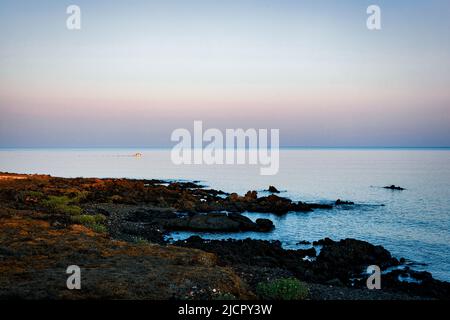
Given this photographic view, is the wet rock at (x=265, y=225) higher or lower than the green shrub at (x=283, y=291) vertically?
lower

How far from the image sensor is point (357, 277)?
21.8m

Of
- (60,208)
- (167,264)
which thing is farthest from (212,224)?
(167,264)

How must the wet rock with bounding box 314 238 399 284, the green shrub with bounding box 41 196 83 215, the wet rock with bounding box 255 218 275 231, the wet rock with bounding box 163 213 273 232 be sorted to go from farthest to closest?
the wet rock with bounding box 255 218 275 231
the wet rock with bounding box 163 213 273 232
the green shrub with bounding box 41 196 83 215
the wet rock with bounding box 314 238 399 284

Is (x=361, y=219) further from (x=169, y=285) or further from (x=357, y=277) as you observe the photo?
(x=169, y=285)

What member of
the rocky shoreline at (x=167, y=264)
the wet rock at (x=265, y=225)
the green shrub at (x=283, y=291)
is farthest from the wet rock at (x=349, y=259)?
the wet rock at (x=265, y=225)

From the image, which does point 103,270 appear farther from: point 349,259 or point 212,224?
point 212,224

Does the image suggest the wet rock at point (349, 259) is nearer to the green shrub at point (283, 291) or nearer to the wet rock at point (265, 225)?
the green shrub at point (283, 291)

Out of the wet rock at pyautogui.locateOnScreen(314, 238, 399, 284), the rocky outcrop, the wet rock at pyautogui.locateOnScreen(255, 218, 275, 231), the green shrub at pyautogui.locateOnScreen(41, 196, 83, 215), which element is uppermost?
the rocky outcrop

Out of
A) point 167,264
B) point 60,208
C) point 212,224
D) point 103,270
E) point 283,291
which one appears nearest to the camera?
point 283,291

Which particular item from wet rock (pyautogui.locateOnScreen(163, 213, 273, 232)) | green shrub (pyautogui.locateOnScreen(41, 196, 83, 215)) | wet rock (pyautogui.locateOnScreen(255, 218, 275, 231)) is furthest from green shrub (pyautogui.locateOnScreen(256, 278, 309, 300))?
wet rock (pyautogui.locateOnScreen(255, 218, 275, 231))

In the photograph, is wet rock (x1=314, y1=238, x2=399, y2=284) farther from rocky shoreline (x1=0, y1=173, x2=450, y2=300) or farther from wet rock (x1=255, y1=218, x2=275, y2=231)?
wet rock (x1=255, y1=218, x2=275, y2=231)

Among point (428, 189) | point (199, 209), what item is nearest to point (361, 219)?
point (199, 209)

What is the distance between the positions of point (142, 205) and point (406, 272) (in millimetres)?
31060
